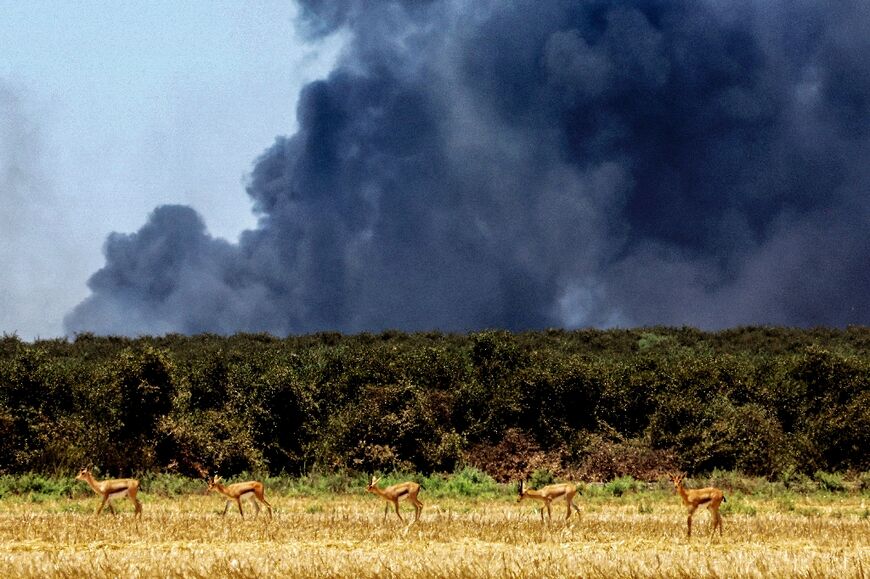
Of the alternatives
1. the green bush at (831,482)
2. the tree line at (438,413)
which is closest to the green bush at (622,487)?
the tree line at (438,413)

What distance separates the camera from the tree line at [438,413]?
106 ft

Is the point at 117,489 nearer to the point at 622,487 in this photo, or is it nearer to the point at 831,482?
the point at 622,487

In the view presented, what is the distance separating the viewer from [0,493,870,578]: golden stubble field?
1278 centimetres

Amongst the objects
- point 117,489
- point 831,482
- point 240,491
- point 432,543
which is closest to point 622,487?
point 831,482

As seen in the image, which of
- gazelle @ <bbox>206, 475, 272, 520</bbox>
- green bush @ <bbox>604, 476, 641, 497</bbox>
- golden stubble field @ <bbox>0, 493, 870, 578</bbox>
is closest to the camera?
golden stubble field @ <bbox>0, 493, 870, 578</bbox>

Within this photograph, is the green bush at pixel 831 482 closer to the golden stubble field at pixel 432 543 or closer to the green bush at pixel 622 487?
the green bush at pixel 622 487

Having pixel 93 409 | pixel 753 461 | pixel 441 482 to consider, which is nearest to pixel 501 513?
pixel 441 482

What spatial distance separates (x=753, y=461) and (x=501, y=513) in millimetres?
14129

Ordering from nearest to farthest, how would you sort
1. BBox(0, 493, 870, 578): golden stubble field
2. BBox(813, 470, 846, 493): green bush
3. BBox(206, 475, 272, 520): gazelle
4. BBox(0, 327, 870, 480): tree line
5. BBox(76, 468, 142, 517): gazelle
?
BBox(0, 493, 870, 578): golden stubble field, BBox(206, 475, 272, 520): gazelle, BBox(76, 468, 142, 517): gazelle, BBox(813, 470, 846, 493): green bush, BBox(0, 327, 870, 480): tree line

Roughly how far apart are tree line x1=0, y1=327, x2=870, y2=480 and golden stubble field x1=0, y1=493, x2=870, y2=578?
28.3 feet

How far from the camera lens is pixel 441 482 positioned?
29453 mm

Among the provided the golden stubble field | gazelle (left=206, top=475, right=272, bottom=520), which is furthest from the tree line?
gazelle (left=206, top=475, right=272, bottom=520)

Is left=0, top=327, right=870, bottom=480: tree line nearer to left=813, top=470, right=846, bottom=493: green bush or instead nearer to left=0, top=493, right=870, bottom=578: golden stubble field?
left=813, top=470, right=846, bottom=493: green bush

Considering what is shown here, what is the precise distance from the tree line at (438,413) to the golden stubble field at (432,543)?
8623 millimetres
